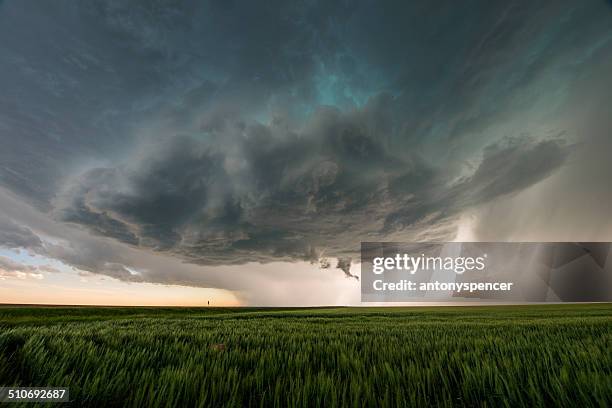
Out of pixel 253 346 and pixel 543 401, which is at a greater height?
pixel 543 401

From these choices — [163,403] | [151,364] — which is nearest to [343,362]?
[163,403]

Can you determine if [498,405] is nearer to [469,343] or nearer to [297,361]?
[297,361]

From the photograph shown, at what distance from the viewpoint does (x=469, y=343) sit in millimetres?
3322

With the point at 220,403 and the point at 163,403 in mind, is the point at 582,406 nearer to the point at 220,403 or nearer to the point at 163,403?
the point at 220,403

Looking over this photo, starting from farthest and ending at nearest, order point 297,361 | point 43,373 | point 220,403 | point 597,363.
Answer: point 297,361, point 597,363, point 43,373, point 220,403

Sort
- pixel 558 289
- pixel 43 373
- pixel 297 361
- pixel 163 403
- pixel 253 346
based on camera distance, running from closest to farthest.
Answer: pixel 163 403
pixel 43 373
pixel 297 361
pixel 253 346
pixel 558 289

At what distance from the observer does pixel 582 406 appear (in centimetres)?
137

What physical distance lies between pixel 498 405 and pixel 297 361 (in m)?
1.41

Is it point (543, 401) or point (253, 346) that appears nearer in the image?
point (543, 401)

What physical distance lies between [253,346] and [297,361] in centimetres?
125

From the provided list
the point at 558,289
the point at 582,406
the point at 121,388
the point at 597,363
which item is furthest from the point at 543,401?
the point at 558,289

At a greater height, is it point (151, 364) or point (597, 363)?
point (597, 363)

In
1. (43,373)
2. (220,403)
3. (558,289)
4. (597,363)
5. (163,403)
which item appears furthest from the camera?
(558,289)

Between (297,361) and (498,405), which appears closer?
(498,405)
